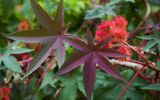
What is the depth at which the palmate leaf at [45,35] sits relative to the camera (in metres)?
0.52

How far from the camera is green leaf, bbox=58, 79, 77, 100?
2.54 ft

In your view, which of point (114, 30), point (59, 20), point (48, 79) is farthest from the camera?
point (48, 79)

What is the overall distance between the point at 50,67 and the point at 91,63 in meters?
0.37

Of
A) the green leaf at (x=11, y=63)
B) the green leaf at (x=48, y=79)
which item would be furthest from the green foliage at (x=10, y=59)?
the green leaf at (x=48, y=79)

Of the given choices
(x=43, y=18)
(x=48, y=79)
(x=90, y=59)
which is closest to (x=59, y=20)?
(x=43, y=18)

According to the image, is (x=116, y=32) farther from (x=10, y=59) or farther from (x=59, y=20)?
A: (x=10, y=59)

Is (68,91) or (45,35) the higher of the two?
(45,35)

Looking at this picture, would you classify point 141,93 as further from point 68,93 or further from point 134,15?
point 134,15

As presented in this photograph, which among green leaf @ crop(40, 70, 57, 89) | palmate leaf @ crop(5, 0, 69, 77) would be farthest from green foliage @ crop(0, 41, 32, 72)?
palmate leaf @ crop(5, 0, 69, 77)

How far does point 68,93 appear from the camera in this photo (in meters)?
0.78

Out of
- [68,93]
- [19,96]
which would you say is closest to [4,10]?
[19,96]

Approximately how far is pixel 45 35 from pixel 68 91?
0.33 meters

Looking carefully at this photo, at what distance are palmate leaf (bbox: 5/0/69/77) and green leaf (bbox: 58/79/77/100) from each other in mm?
283

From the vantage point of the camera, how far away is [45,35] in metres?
0.55
